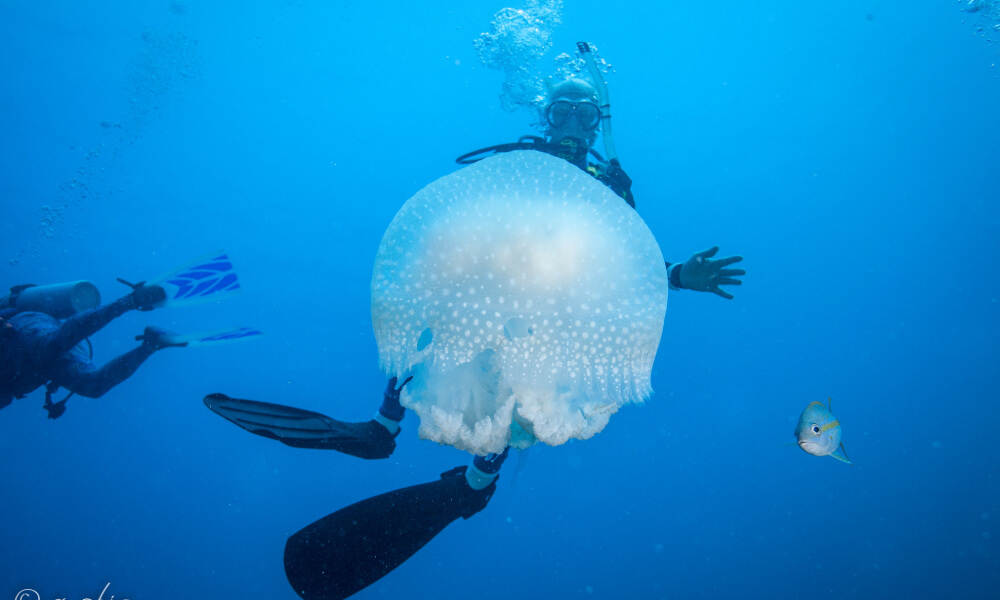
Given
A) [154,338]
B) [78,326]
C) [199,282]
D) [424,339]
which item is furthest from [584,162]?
[78,326]

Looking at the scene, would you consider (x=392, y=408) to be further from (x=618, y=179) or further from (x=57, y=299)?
(x=57, y=299)

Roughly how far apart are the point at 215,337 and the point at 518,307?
486cm

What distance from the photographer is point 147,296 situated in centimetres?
582

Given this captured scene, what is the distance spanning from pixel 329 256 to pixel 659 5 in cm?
1607

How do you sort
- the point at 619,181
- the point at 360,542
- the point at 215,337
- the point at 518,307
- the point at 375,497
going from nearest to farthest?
1. the point at 518,307
2. the point at 360,542
3. the point at 375,497
4. the point at 619,181
5. the point at 215,337

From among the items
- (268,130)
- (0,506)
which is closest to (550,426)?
(268,130)

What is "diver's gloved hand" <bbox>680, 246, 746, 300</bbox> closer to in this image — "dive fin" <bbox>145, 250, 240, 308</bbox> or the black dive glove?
the black dive glove

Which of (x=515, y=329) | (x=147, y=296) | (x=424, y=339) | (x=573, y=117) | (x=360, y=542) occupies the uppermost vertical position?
(x=573, y=117)

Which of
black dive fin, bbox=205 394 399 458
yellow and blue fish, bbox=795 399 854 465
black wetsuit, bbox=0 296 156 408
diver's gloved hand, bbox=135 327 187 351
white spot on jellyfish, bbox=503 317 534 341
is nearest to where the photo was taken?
white spot on jellyfish, bbox=503 317 534 341

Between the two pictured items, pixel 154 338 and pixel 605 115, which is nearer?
pixel 605 115

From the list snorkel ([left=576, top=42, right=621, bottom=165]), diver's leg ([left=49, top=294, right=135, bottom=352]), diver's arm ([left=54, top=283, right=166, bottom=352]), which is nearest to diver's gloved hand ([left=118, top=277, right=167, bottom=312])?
diver's arm ([left=54, top=283, right=166, bottom=352])

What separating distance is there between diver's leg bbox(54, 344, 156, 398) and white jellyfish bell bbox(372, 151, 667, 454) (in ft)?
19.3

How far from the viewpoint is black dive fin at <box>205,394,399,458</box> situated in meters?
2.54

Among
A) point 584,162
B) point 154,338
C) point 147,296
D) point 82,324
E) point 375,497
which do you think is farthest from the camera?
point 154,338
